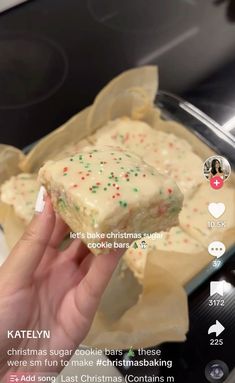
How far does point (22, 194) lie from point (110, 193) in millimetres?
387

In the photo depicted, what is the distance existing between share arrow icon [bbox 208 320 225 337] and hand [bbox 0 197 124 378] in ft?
0.57

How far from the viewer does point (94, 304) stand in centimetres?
67

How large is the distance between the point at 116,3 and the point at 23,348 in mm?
819

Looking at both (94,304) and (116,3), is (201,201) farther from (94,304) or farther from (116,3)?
(116,3)

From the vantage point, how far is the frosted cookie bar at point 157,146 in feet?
3.05

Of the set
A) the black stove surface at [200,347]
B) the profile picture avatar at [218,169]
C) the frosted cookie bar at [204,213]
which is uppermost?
the profile picture avatar at [218,169]

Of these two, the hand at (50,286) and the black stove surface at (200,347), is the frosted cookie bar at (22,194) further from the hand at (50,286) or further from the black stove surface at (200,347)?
the black stove surface at (200,347)

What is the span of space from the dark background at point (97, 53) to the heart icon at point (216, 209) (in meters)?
0.21

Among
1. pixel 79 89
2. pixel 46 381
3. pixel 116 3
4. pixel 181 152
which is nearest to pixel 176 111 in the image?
pixel 181 152

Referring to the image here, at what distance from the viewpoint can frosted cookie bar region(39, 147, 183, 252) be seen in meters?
0.55

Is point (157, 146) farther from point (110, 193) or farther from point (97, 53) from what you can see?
point (110, 193)

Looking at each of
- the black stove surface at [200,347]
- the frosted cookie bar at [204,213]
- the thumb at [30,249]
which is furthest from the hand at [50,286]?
the frosted cookie bar at [204,213]

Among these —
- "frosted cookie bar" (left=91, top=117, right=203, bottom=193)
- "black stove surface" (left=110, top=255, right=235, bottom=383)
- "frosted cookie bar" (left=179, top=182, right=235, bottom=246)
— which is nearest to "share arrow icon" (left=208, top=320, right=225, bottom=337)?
"black stove surface" (left=110, top=255, right=235, bottom=383)

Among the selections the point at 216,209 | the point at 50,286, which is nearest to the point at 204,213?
the point at 216,209
